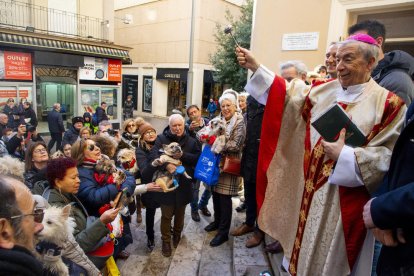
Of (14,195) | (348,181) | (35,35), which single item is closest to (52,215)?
(14,195)

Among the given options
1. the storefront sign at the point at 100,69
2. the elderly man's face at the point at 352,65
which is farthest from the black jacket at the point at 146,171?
the storefront sign at the point at 100,69

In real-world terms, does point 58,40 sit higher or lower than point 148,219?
higher

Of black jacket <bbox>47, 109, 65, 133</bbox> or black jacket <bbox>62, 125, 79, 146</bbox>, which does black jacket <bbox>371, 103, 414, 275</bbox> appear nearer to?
black jacket <bbox>62, 125, 79, 146</bbox>

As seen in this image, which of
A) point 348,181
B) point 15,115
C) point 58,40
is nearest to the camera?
point 348,181

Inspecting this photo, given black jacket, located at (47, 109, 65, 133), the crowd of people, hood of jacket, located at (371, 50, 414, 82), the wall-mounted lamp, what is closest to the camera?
the crowd of people

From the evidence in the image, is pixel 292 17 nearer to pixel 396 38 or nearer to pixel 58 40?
pixel 396 38

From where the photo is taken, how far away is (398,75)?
2.17 m

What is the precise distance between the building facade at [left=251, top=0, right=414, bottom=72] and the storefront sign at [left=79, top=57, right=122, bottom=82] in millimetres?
9315

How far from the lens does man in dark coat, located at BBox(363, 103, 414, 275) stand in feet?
3.68

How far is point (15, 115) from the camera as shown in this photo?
29.8ft

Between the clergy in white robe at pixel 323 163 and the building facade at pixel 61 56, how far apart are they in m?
11.2

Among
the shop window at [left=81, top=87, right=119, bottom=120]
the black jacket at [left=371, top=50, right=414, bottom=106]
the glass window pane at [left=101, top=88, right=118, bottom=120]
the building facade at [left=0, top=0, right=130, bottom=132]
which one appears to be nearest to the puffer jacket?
the black jacket at [left=371, top=50, right=414, bottom=106]

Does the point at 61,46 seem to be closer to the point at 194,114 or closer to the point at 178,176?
the point at 194,114

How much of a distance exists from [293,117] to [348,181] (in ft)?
2.31
